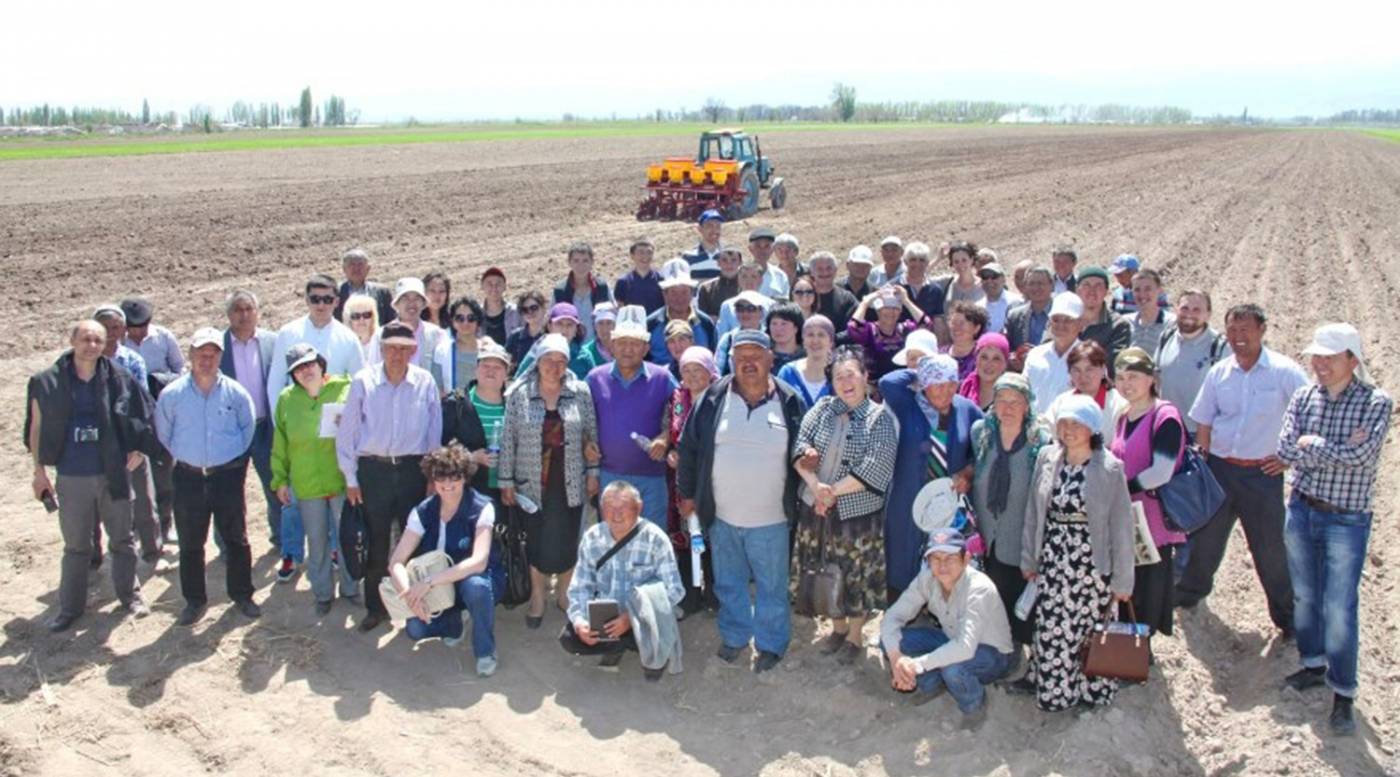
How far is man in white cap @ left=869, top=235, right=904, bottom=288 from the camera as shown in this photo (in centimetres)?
927

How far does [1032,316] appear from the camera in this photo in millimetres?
7812

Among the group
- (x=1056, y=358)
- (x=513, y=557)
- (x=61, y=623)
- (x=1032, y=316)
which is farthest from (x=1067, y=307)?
(x=61, y=623)

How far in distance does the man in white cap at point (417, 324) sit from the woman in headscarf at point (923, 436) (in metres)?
3.19

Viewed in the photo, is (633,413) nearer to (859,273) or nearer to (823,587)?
(823,587)

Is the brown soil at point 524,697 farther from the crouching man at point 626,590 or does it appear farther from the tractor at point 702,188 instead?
the tractor at point 702,188

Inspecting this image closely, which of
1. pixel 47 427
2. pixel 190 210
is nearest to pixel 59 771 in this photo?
pixel 47 427

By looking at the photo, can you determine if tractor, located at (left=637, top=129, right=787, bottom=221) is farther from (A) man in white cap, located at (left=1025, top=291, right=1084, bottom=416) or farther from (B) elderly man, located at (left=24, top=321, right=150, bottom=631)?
(B) elderly man, located at (left=24, top=321, right=150, bottom=631)

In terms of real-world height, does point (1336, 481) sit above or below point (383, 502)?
above

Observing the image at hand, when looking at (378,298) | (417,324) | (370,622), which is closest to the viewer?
(370,622)

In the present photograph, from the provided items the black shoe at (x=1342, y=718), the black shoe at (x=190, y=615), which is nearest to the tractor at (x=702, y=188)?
the black shoe at (x=190, y=615)

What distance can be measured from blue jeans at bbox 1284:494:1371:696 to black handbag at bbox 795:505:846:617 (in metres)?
2.23

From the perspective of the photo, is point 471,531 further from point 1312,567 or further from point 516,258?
point 516,258

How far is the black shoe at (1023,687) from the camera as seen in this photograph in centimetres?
→ 573

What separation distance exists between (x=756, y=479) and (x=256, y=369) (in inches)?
130
